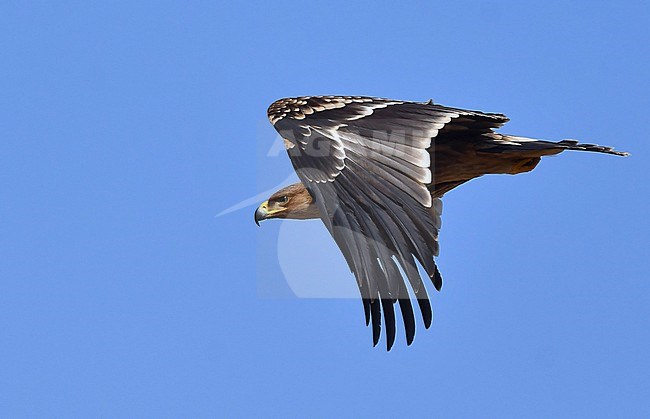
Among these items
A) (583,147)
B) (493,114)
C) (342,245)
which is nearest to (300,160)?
(342,245)

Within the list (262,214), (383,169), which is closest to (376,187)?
(383,169)

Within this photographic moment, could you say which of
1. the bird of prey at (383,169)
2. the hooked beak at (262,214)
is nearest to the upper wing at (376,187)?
the bird of prey at (383,169)

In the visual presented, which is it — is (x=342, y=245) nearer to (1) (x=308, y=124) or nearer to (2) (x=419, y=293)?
(2) (x=419, y=293)

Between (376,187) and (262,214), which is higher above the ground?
(262,214)

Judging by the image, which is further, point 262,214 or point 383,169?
point 262,214

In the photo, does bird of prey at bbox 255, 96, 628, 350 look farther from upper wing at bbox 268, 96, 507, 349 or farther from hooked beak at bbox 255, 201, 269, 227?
hooked beak at bbox 255, 201, 269, 227

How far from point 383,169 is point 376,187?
17 centimetres

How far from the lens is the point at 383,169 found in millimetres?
8883

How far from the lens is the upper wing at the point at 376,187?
27.7ft

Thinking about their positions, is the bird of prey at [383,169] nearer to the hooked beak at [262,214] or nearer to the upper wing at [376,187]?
the upper wing at [376,187]

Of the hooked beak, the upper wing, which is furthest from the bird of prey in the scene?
the hooked beak

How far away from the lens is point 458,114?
10.0 metres

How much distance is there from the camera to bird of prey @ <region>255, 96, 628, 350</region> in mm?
8438

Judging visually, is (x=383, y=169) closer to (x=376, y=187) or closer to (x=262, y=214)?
(x=376, y=187)
